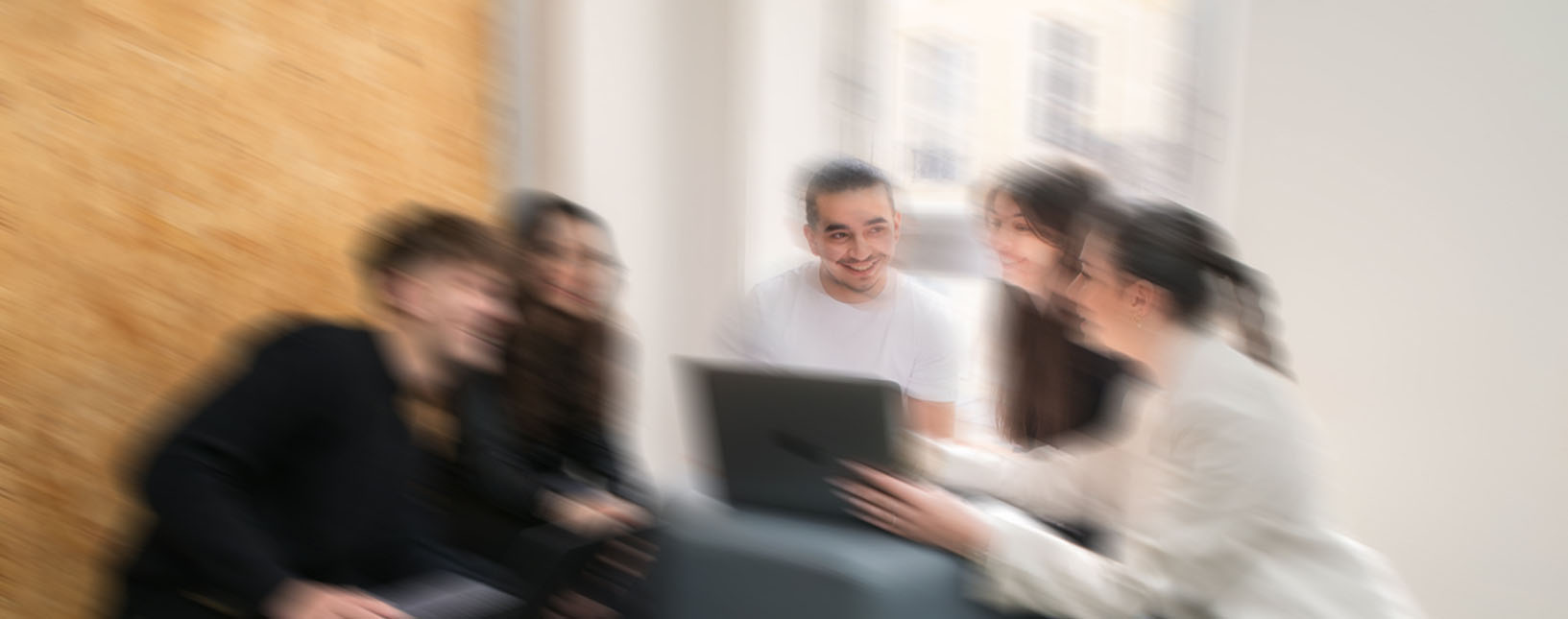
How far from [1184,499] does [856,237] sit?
126 cm

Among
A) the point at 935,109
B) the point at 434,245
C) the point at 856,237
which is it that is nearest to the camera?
the point at 434,245

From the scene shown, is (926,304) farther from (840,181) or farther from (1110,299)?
(1110,299)

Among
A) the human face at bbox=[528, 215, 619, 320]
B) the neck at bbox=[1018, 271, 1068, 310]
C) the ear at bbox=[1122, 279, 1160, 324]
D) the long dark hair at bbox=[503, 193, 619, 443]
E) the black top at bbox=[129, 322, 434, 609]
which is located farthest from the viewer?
the human face at bbox=[528, 215, 619, 320]

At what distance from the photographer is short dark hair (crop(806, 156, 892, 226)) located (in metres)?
2.69

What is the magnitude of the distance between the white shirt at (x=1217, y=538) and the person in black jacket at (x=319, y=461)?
0.96 m

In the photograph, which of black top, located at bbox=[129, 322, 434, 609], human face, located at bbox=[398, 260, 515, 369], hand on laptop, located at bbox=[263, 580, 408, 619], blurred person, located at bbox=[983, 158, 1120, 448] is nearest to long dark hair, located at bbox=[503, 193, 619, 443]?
human face, located at bbox=[398, 260, 515, 369]

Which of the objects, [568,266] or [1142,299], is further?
[568,266]

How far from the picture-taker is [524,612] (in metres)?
2.08

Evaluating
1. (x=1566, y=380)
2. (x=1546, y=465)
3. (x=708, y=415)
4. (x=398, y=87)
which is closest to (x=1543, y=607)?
(x=1546, y=465)

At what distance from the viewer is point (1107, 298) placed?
1.65m

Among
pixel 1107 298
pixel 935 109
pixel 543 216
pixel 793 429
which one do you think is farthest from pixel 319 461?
pixel 935 109

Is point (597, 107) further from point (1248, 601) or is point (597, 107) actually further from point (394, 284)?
point (1248, 601)

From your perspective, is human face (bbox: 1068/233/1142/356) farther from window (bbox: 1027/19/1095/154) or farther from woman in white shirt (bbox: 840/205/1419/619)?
window (bbox: 1027/19/1095/154)

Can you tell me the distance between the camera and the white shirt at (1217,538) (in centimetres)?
150
